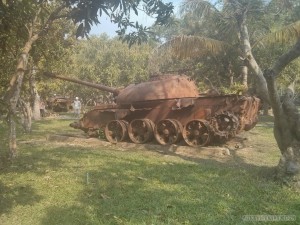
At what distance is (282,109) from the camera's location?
7.38 meters

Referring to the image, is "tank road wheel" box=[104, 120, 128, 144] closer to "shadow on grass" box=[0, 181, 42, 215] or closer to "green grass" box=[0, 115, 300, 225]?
"green grass" box=[0, 115, 300, 225]

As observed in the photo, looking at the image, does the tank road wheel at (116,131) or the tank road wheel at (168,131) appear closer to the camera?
the tank road wheel at (168,131)

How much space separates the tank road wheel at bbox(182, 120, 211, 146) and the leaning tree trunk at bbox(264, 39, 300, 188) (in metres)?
4.06

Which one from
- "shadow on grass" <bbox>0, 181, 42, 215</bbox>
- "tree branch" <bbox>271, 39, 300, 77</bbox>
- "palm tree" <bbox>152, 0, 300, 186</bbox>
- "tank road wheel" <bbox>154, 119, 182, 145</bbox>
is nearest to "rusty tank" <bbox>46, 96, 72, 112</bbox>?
"palm tree" <bbox>152, 0, 300, 186</bbox>

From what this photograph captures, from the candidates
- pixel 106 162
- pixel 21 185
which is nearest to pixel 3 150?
pixel 106 162

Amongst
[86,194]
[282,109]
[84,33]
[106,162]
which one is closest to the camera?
[84,33]

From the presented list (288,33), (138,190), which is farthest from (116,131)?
(288,33)

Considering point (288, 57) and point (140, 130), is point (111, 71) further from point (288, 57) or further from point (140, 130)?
point (288, 57)

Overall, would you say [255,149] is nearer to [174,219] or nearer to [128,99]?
[128,99]

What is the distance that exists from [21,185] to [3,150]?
16.2 feet

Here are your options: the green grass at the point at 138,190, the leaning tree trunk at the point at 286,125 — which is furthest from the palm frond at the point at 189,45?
the leaning tree trunk at the point at 286,125

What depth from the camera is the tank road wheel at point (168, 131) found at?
11.9m

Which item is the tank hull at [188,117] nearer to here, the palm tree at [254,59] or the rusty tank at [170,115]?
the rusty tank at [170,115]

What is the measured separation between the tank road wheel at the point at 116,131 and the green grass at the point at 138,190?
2931 mm
